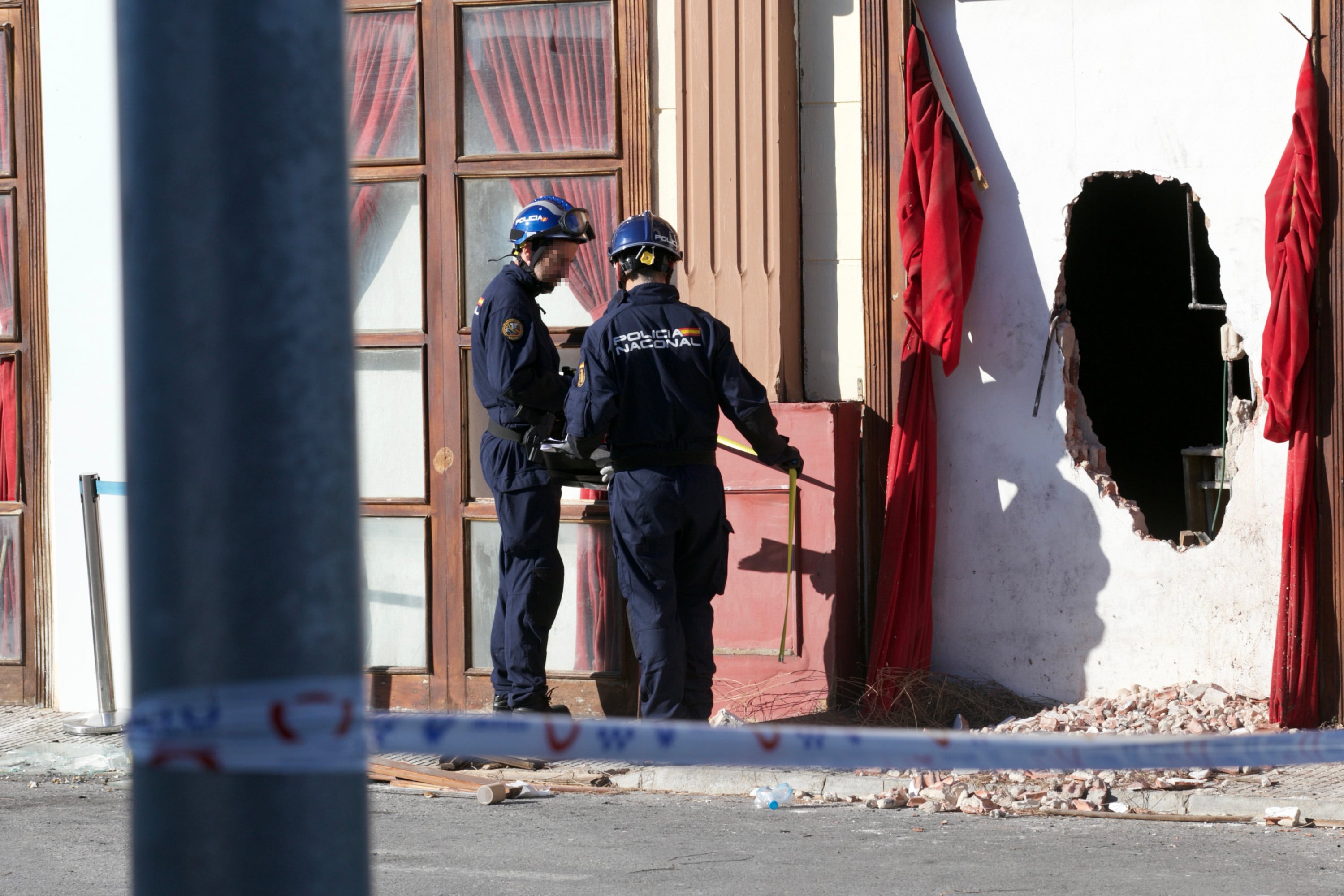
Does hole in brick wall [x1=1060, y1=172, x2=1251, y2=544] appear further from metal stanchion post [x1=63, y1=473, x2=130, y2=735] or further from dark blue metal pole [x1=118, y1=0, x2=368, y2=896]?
dark blue metal pole [x1=118, y1=0, x2=368, y2=896]

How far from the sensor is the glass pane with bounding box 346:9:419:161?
6.73 m

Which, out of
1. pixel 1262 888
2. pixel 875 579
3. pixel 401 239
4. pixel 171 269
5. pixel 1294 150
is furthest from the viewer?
pixel 401 239

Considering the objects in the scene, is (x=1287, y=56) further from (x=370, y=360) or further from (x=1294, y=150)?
(x=370, y=360)

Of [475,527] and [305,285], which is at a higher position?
[305,285]

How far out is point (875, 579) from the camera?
251 inches

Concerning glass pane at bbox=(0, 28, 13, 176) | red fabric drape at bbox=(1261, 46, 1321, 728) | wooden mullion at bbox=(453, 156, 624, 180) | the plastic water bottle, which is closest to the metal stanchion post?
glass pane at bbox=(0, 28, 13, 176)

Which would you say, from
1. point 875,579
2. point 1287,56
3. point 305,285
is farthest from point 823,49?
point 305,285

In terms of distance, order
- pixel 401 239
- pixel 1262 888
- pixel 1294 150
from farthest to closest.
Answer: pixel 401 239 < pixel 1294 150 < pixel 1262 888

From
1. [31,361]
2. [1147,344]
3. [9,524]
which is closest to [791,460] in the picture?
[31,361]

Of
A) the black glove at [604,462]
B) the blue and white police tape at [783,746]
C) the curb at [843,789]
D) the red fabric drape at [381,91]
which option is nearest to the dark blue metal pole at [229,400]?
the blue and white police tape at [783,746]

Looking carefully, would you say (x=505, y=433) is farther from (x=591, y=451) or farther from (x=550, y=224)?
(x=550, y=224)

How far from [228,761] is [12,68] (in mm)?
6804

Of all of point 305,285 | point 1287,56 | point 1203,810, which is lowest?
point 1203,810

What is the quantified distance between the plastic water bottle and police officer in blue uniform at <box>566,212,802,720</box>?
1.53 feet
